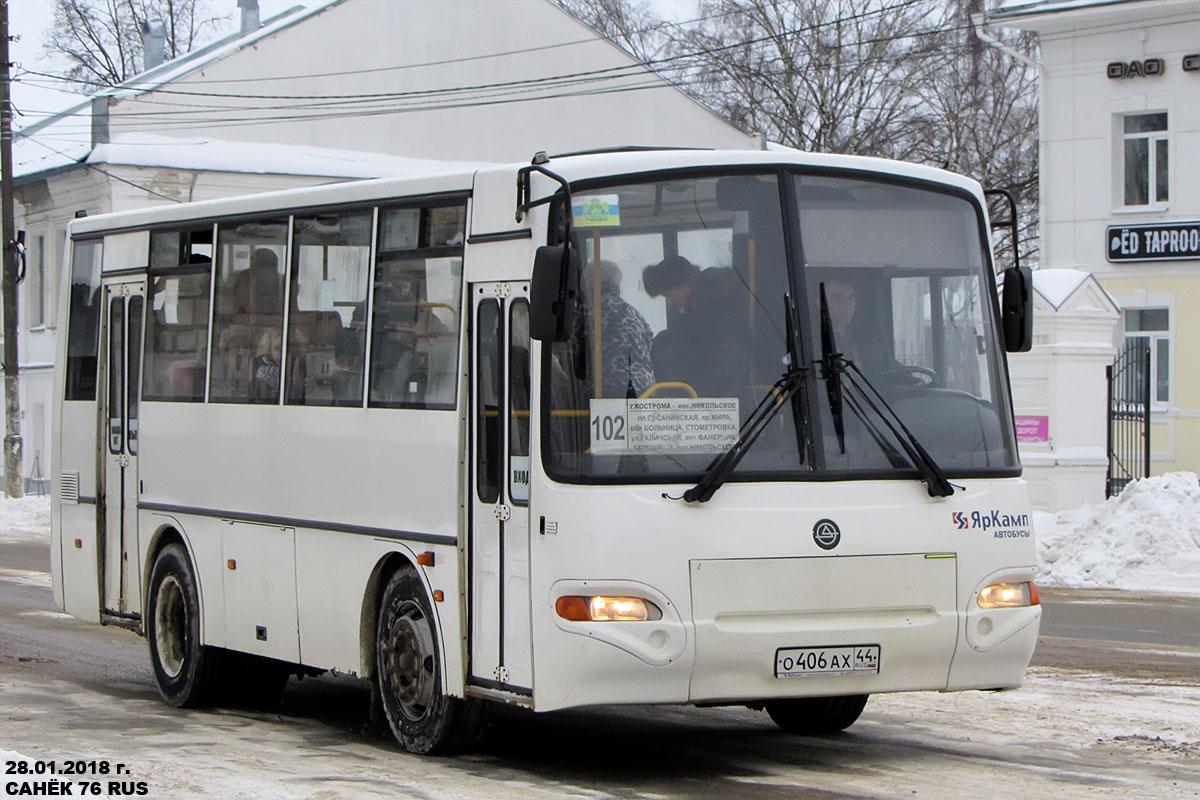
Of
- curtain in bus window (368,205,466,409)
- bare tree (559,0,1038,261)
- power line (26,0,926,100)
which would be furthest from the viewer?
bare tree (559,0,1038,261)

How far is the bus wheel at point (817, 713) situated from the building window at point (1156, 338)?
24.8m

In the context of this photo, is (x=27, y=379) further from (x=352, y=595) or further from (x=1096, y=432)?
(x=352, y=595)

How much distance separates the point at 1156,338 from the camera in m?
34.1

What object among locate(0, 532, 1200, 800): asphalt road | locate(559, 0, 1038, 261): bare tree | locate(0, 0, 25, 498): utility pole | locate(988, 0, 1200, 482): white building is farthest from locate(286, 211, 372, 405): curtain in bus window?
locate(559, 0, 1038, 261): bare tree

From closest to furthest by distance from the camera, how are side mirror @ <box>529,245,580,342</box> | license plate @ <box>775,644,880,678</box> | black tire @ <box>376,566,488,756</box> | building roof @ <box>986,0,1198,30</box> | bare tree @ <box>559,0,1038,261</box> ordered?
side mirror @ <box>529,245,580,342</box>, license plate @ <box>775,644,880,678</box>, black tire @ <box>376,566,488,756</box>, building roof @ <box>986,0,1198,30</box>, bare tree @ <box>559,0,1038,261</box>

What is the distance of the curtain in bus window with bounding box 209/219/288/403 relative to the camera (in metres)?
10.8

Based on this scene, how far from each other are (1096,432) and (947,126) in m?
30.9

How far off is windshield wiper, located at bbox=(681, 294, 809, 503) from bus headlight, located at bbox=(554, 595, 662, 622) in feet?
1.53

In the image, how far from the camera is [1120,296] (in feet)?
112

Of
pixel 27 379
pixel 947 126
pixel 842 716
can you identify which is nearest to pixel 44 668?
pixel 842 716

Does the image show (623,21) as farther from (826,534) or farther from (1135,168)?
(826,534)

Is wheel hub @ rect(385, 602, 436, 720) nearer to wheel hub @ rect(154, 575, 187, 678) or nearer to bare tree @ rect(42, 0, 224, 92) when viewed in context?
wheel hub @ rect(154, 575, 187, 678)

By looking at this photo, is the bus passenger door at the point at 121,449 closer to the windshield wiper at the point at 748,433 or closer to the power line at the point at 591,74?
the windshield wiper at the point at 748,433

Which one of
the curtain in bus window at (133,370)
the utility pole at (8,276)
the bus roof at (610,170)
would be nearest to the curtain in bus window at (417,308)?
the bus roof at (610,170)
